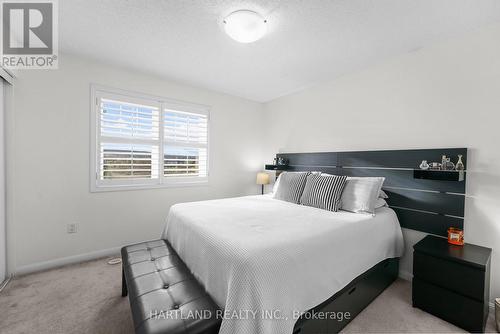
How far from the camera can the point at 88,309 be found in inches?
67.0

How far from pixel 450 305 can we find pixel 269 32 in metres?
2.65

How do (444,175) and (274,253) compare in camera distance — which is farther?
(444,175)

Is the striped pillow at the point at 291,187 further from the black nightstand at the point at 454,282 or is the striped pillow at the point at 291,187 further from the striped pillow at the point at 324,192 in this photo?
the black nightstand at the point at 454,282

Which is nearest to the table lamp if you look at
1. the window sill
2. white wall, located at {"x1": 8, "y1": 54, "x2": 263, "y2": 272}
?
the window sill

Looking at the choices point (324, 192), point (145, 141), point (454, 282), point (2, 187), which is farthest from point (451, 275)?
point (2, 187)

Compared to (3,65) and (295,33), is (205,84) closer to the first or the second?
(295,33)

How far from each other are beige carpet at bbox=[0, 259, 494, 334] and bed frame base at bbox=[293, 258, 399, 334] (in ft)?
0.23

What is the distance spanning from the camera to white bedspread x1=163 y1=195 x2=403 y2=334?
3.56ft

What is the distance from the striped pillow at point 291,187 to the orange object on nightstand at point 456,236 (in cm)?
137

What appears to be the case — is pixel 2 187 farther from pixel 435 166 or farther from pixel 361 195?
pixel 435 166

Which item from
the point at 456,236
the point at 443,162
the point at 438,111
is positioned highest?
the point at 438,111

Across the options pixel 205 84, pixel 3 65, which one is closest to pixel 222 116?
pixel 205 84

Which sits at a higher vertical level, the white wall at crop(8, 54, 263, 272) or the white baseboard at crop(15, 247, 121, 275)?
the white wall at crop(8, 54, 263, 272)

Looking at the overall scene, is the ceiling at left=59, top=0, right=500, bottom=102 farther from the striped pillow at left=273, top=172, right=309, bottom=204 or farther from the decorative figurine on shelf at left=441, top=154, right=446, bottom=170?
the striped pillow at left=273, top=172, right=309, bottom=204
